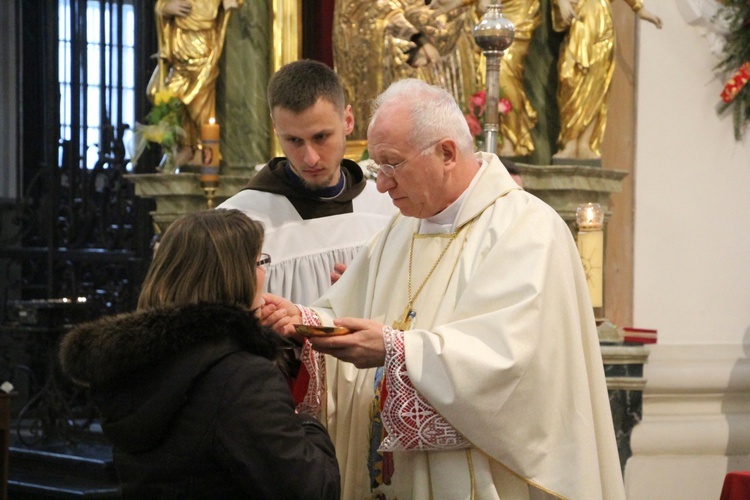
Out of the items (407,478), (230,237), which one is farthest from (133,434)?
(407,478)

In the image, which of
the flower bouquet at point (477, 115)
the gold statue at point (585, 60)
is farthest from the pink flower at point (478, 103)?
the gold statue at point (585, 60)

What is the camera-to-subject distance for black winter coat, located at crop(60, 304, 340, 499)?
2.45m

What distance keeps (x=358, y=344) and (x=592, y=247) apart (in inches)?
128

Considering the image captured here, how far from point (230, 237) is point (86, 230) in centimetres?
663

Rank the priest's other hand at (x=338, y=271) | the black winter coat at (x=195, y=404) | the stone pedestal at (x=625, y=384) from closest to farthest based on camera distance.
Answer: the black winter coat at (x=195, y=404) → the priest's other hand at (x=338, y=271) → the stone pedestal at (x=625, y=384)

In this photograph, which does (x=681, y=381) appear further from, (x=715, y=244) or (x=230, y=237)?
(x=230, y=237)

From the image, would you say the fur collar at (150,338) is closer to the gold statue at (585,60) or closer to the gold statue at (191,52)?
the gold statue at (585,60)

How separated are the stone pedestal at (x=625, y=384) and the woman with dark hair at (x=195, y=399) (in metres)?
3.50

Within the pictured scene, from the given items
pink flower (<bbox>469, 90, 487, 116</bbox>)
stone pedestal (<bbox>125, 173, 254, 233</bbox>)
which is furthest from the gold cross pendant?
stone pedestal (<bbox>125, 173, 254, 233</bbox>)

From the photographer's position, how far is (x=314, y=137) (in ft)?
11.9

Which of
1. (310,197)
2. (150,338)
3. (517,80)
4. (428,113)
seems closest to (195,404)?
(150,338)

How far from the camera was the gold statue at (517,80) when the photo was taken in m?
6.64

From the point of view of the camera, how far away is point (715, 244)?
23.1ft

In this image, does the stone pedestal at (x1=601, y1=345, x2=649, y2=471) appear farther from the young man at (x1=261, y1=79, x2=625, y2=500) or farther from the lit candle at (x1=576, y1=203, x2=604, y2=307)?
the young man at (x1=261, y1=79, x2=625, y2=500)
